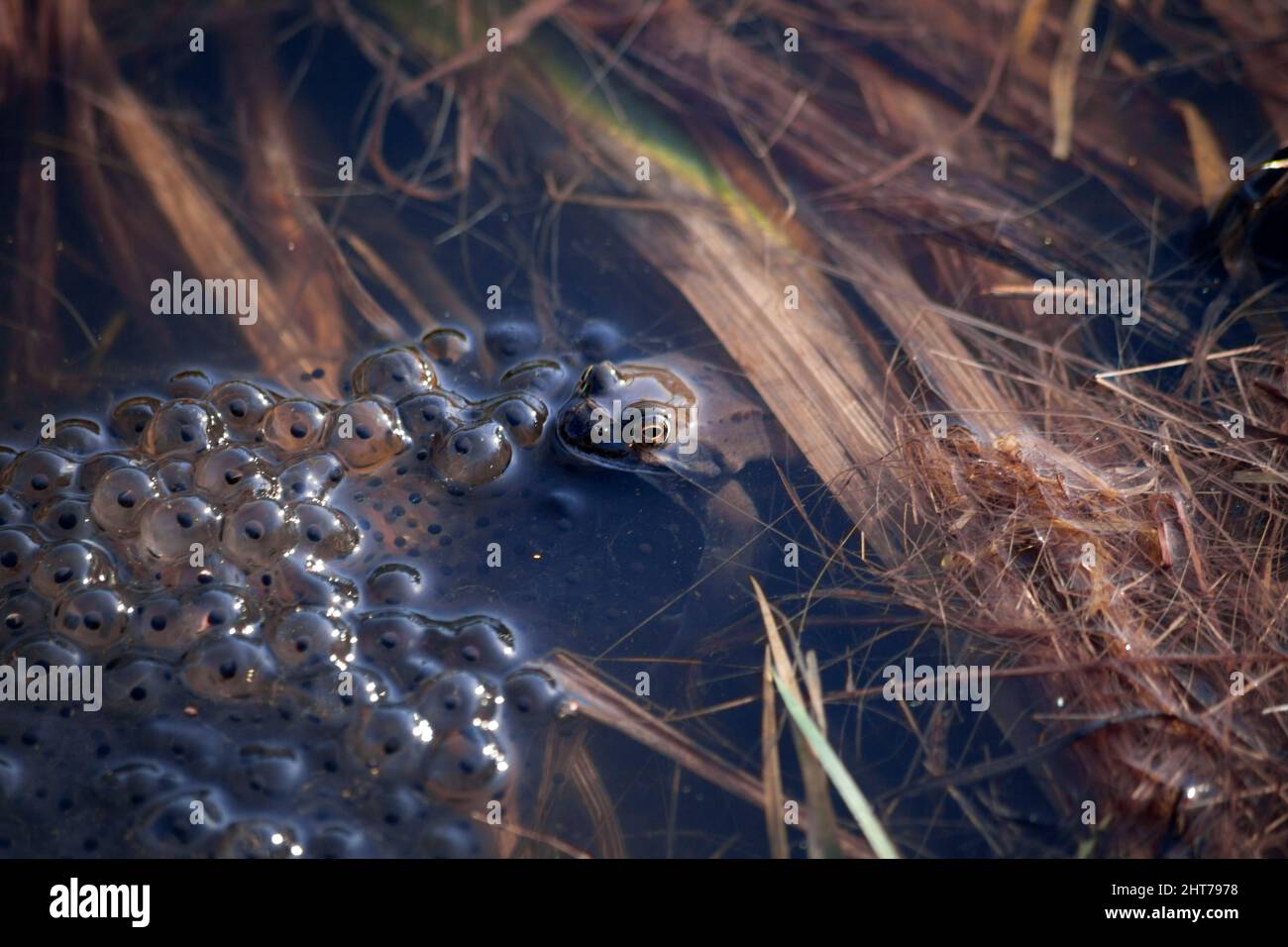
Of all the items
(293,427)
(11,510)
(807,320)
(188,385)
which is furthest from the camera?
(807,320)

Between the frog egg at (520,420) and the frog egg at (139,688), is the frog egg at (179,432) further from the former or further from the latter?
the frog egg at (520,420)

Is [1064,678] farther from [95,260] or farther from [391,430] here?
[95,260]

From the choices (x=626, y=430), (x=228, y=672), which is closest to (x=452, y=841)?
(x=228, y=672)

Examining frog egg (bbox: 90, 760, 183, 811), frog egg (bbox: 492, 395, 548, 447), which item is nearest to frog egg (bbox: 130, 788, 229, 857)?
frog egg (bbox: 90, 760, 183, 811)

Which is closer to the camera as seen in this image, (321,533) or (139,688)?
(139,688)

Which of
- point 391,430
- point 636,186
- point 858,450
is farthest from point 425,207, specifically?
point 858,450

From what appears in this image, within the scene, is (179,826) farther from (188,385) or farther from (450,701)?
(188,385)

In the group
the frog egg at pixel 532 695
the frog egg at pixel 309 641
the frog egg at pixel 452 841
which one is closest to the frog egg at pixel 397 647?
the frog egg at pixel 309 641
